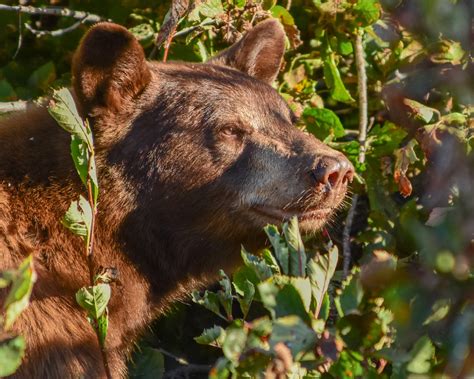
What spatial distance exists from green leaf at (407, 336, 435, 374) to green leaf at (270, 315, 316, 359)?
0.27m

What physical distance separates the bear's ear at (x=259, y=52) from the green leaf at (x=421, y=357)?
8.87 ft

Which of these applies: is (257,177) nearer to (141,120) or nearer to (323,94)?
(141,120)

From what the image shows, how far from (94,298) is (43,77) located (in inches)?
106

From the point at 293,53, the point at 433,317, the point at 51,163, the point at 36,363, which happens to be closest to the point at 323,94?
the point at 293,53

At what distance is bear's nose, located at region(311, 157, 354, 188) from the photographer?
3953mm

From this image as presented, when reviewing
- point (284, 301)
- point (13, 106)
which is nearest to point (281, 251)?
point (284, 301)

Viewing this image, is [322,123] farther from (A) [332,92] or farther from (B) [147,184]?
(B) [147,184]

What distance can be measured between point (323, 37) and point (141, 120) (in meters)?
1.91

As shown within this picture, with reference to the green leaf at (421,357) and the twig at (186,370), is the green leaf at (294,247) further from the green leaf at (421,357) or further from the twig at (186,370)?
the twig at (186,370)

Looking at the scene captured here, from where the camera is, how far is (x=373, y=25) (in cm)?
584

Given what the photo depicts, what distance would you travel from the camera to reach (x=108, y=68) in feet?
13.5

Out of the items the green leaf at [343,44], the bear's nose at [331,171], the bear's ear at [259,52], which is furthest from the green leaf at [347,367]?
the green leaf at [343,44]

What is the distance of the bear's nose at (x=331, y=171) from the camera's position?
3953 millimetres

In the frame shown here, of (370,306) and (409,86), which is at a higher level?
(409,86)
